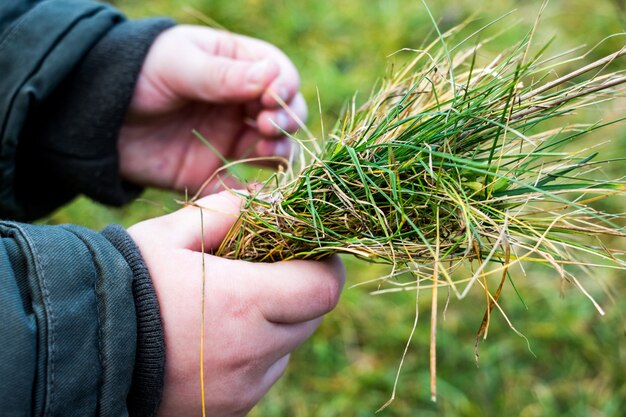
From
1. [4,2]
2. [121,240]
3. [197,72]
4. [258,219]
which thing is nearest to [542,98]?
[258,219]

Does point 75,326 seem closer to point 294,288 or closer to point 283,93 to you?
point 294,288

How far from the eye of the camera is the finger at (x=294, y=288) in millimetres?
864

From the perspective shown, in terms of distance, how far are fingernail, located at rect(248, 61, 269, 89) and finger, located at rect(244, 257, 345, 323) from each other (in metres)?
0.67

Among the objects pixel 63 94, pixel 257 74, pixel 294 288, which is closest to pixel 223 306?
pixel 294 288

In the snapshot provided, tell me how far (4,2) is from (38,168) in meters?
0.42

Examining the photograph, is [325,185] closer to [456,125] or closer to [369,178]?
[369,178]

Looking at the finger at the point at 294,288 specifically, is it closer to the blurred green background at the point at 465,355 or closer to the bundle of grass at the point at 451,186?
the bundle of grass at the point at 451,186

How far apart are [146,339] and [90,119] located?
0.82 meters

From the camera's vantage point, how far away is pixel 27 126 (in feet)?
4.85

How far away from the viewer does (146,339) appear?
81cm

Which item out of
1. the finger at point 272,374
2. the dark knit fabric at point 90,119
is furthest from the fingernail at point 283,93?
the finger at point 272,374

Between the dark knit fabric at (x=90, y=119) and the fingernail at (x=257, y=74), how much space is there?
0.28m

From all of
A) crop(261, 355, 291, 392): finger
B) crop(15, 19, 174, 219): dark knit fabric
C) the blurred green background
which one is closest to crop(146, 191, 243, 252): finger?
crop(261, 355, 291, 392): finger

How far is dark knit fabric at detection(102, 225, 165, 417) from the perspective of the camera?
82 centimetres
